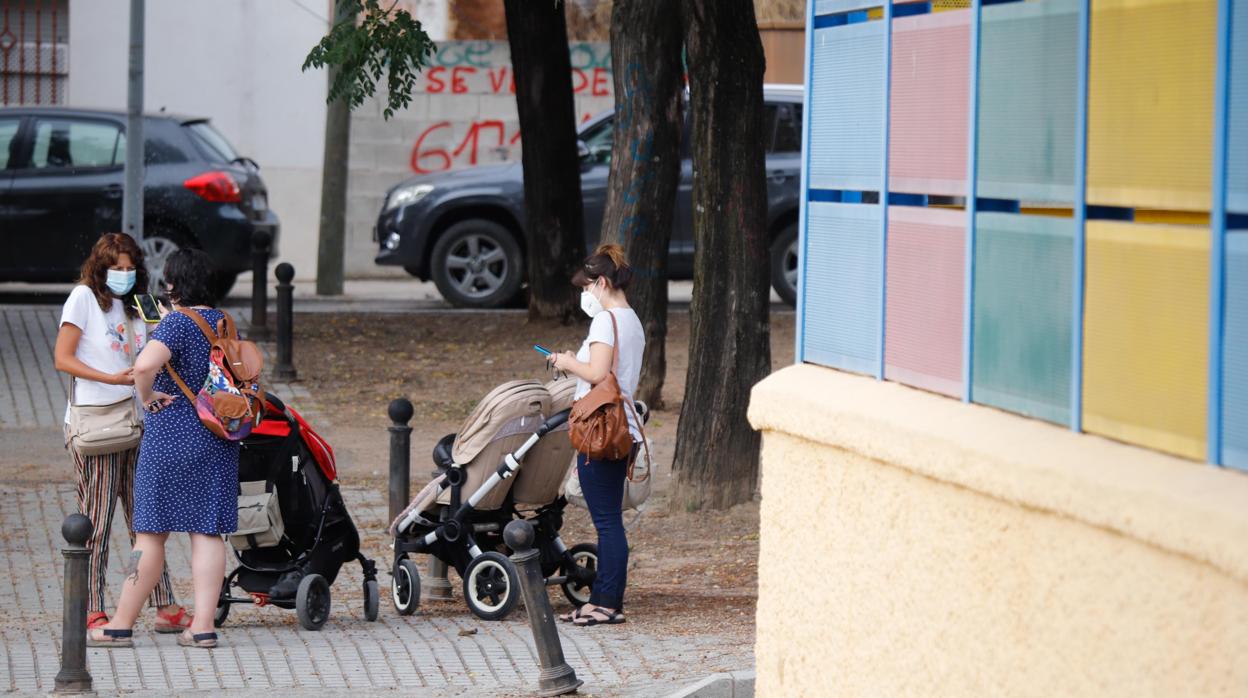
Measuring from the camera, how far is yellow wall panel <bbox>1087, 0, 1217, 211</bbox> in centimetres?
432

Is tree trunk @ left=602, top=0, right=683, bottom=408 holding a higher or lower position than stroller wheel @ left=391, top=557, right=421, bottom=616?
higher

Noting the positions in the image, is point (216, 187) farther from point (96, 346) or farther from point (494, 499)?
point (494, 499)

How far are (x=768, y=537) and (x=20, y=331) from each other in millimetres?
10841

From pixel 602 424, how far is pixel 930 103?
8.14 feet

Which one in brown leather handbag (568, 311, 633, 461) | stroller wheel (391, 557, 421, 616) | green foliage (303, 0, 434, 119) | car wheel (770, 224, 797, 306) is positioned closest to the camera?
brown leather handbag (568, 311, 633, 461)

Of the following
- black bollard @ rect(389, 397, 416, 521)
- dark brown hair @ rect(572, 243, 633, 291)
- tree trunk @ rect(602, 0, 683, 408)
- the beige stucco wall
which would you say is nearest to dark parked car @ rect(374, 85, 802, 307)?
tree trunk @ rect(602, 0, 683, 408)

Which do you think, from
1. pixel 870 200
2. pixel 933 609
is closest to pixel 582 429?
pixel 870 200

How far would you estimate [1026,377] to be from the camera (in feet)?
16.4

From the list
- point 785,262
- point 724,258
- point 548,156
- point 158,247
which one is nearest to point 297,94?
point 158,247

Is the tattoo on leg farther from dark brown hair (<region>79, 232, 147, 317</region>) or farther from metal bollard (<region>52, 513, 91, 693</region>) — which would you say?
dark brown hair (<region>79, 232, 147, 317</region>)

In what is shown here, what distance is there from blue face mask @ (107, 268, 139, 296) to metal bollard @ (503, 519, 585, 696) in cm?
204

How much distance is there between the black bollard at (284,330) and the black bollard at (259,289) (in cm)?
112

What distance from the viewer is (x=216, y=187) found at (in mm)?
16594

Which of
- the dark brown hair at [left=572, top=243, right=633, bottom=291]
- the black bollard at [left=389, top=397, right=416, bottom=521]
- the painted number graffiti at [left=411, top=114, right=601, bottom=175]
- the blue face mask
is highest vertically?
the painted number graffiti at [left=411, top=114, right=601, bottom=175]
